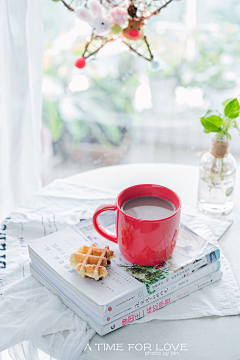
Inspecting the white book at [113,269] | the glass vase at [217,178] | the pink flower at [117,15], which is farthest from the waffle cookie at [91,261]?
the pink flower at [117,15]

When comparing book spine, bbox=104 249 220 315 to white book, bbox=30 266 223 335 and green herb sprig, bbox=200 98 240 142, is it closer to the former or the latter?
white book, bbox=30 266 223 335

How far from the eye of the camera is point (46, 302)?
63 centimetres

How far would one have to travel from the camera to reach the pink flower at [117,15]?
3.14 ft

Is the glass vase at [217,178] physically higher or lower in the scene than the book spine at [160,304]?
higher

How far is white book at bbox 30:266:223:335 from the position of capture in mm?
572

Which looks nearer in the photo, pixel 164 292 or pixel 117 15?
pixel 164 292

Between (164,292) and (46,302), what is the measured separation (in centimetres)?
20

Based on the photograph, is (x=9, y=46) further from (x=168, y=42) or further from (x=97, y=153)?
(x=97, y=153)

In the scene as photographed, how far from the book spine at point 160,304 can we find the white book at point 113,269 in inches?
1.0

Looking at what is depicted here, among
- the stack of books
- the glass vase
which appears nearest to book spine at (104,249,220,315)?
the stack of books

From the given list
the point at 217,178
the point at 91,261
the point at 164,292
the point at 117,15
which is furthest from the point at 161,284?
the point at 117,15

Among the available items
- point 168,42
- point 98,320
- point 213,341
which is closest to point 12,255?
point 98,320

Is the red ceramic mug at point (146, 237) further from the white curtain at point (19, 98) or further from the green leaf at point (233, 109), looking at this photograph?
the white curtain at point (19, 98)

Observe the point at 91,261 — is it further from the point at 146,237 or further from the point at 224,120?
the point at 224,120
